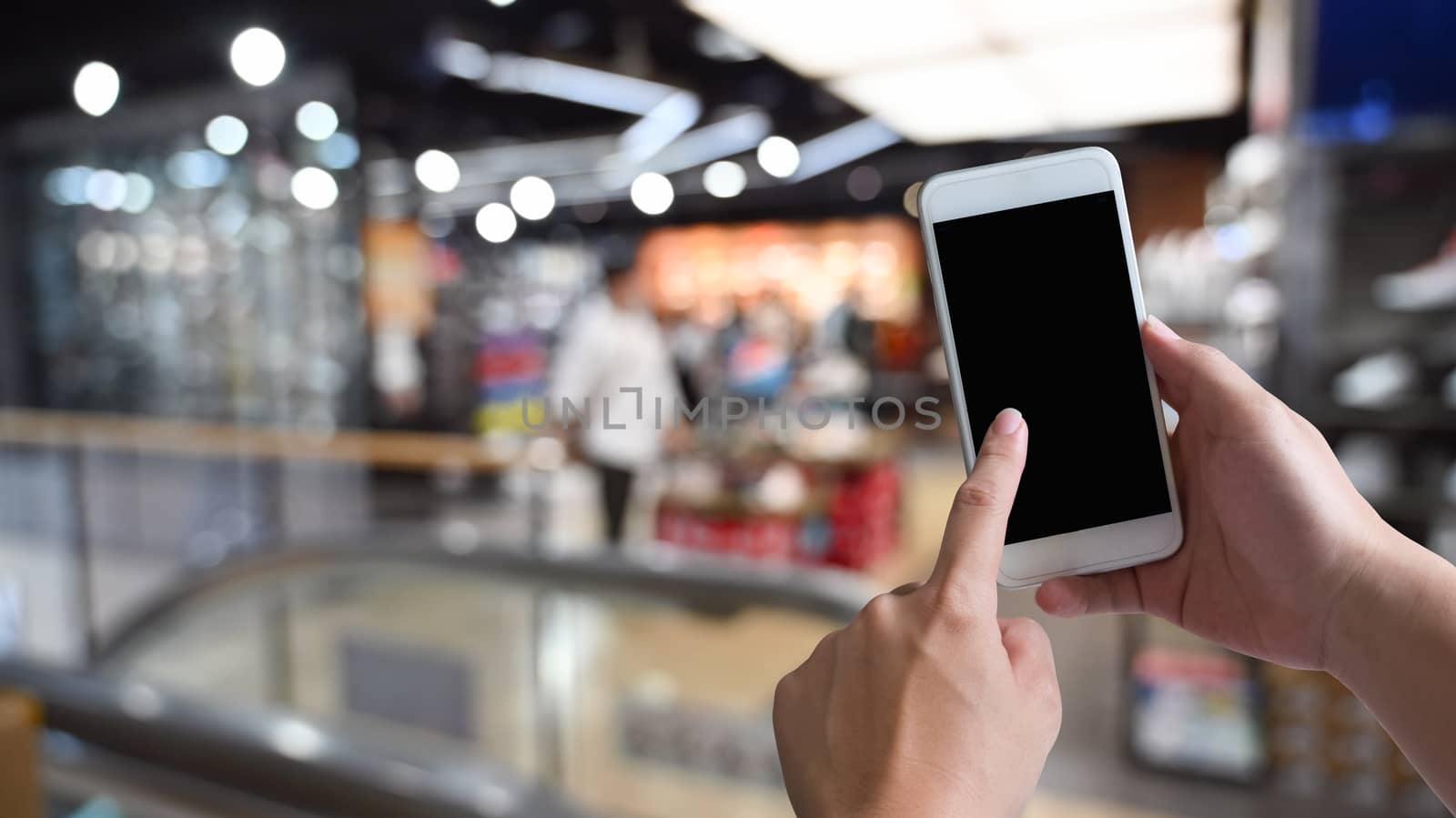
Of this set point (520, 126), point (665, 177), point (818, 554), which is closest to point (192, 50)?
point (520, 126)

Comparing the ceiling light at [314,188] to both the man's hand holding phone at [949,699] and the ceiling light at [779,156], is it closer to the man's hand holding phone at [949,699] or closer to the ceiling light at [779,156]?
the ceiling light at [779,156]

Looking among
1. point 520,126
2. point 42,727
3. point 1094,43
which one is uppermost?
point 520,126

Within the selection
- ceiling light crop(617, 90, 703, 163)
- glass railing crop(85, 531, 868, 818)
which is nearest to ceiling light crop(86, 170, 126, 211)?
glass railing crop(85, 531, 868, 818)

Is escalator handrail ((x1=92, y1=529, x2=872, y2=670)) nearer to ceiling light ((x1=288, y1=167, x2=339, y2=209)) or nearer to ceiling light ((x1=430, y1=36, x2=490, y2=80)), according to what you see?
ceiling light ((x1=430, y1=36, x2=490, y2=80))

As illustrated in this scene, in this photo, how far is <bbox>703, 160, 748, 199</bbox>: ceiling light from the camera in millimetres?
1555

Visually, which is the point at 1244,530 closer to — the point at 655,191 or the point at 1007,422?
the point at 1007,422

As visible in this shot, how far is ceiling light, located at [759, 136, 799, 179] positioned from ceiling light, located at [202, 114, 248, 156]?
146 inches

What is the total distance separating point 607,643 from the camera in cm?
221

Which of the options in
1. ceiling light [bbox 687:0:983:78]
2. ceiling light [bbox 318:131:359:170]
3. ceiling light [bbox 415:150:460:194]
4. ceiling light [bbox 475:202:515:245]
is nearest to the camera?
ceiling light [bbox 687:0:983:78]

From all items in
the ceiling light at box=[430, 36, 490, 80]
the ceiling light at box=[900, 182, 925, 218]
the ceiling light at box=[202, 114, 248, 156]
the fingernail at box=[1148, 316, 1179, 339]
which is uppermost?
the ceiling light at box=[202, 114, 248, 156]

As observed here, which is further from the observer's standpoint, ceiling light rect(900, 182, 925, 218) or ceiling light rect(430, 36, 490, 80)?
ceiling light rect(430, 36, 490, 80)

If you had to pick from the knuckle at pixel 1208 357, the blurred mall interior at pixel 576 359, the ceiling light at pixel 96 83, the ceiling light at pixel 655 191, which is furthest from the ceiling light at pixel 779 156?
the ceiling light at pixel 96 83

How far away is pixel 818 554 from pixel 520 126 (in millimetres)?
2585

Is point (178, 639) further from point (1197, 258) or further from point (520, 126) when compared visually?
point (1197, 258)
